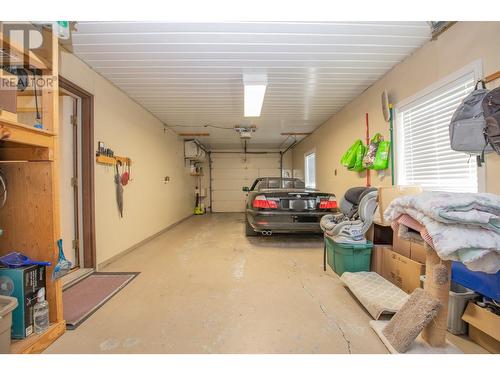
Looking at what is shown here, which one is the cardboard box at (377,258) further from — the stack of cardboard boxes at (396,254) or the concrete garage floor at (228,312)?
the concrete garage floor at (228,312)

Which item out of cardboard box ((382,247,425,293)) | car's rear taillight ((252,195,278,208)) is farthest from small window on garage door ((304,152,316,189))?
cardboard box ((382,247,425,293))

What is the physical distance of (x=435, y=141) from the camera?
2.26m

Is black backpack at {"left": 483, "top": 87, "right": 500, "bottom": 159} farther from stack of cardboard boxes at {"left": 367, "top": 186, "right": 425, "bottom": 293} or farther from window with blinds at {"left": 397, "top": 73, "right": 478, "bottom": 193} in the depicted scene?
stack of cardboard boxes at {"left": 367, "top": 186, "right": 425, "bottom": 293}

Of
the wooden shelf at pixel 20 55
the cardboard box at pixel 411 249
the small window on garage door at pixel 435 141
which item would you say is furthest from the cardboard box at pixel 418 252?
the wooden shelf at pixel 20 55

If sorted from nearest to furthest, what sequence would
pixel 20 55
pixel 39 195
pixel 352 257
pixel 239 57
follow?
pixel 20 55, pixel 39 195, pixel 352 257, pixel 239 57

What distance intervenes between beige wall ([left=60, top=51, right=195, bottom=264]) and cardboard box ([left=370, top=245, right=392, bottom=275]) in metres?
3.17

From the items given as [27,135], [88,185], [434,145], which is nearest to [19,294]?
[27,135]

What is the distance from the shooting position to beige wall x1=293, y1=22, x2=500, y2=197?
1693mm

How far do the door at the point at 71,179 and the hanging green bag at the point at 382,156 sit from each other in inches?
148

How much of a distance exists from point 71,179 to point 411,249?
12.0 ft

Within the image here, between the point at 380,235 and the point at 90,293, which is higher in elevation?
the point at 380,235

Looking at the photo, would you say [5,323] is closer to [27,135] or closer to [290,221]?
[27,135]

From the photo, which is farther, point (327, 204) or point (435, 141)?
point (327, 204)
